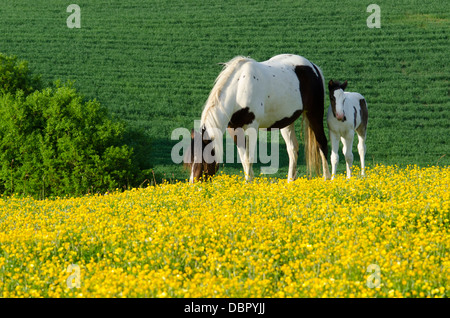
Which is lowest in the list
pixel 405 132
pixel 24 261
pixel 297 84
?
pixel 405 132

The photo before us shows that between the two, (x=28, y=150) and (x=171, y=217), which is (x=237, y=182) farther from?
(x=28, y=150)

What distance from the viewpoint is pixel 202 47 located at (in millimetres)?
45156

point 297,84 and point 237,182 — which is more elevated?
point 297,84

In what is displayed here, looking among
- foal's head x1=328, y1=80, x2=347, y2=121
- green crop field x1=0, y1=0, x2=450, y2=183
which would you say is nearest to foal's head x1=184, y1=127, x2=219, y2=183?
foal's head x1=328, y1=80, x2=347, y2=121

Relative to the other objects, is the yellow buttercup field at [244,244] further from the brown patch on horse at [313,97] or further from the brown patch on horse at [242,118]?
the brown patch on horse at [313,97]

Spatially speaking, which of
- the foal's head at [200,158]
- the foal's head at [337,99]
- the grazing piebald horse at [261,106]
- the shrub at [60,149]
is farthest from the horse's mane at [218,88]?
the shrub at [60,149]

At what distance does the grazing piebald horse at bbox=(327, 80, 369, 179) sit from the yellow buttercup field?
3589mm

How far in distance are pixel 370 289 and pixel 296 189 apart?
399 centimetres

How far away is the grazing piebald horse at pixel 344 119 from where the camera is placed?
43.4 ft

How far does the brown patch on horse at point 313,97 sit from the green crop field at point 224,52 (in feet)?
40.0

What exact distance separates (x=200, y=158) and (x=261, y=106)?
201 cm
